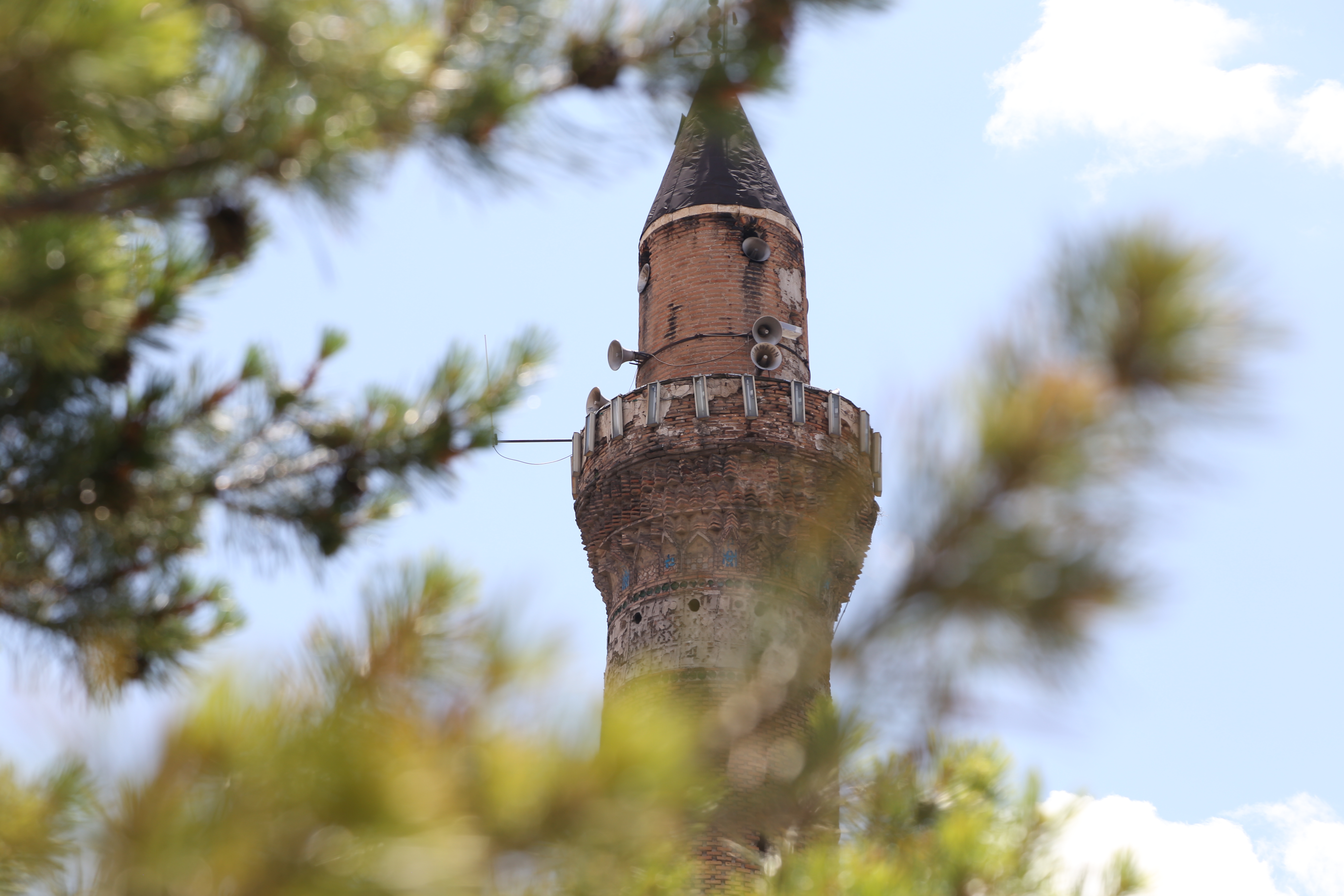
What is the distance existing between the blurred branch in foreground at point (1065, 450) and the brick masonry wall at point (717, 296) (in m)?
11.3

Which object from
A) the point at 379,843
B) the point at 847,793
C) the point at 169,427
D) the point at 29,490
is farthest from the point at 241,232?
the point at 847,793

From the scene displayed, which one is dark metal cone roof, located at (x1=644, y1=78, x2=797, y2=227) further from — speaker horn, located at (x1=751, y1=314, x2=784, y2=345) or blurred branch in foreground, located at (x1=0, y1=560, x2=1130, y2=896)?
blurred branch in foreground, located at (x1=0, y1=560, x2=1130, y2=896)

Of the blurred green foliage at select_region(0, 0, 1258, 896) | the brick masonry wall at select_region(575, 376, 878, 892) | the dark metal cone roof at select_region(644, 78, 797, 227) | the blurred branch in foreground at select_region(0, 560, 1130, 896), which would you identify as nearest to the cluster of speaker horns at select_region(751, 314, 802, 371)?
the brick masonry wall at select_region(575, 376, 878, 892)

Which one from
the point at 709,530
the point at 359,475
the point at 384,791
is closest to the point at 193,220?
the point at 359,475

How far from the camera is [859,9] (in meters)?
4.25

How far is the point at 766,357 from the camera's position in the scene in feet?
47.6

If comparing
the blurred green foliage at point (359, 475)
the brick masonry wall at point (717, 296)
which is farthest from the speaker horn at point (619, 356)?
the blurred green foliage at point (359, 475)

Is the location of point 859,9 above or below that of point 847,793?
above

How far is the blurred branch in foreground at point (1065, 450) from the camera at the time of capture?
2.85 m

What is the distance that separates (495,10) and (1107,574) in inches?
88.8

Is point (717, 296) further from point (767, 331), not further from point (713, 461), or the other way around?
point (713, 461)

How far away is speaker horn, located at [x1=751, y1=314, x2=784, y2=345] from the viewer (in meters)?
14.6

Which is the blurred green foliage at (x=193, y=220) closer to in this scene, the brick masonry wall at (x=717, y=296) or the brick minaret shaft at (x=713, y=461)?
the brick minaret shaft at (x=713, y=461)

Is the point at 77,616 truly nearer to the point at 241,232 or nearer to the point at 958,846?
A: the point at 241,232
